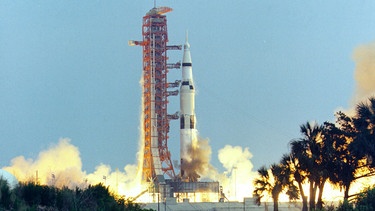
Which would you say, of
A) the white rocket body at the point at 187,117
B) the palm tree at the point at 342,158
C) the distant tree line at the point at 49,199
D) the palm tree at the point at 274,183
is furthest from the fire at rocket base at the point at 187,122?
the distant tree line at the point at 49,199

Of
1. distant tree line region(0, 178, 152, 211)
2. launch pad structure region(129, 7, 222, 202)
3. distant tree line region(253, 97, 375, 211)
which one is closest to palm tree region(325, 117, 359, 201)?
distant tree line region(253, 97, 375, 211)

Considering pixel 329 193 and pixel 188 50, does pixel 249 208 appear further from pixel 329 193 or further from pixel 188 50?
pixel 188 50

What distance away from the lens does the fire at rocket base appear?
6644 inches

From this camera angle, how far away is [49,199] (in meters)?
66.5

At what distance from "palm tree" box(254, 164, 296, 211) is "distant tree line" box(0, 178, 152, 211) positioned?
28040 millimetres

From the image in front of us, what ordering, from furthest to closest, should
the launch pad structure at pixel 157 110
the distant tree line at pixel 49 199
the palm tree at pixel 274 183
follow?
the launch pad structure at pixel 157 110 → the palm tree at pixel 274 183 → the distant tree line at pixel 49 199

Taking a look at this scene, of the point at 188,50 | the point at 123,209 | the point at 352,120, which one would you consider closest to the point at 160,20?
the point at 188,50

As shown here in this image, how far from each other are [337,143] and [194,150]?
223 ft

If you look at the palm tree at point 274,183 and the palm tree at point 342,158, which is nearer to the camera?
the palm tree at point 274,183

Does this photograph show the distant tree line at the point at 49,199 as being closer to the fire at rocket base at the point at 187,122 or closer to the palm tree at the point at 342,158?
the palm tree at the point at 342,158

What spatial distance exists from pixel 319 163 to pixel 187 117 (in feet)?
234

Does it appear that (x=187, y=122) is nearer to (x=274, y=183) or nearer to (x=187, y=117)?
(x=187, y=117)

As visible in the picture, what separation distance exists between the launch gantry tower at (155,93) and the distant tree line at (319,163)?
6653 centimetres

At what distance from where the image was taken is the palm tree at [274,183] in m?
96.3
